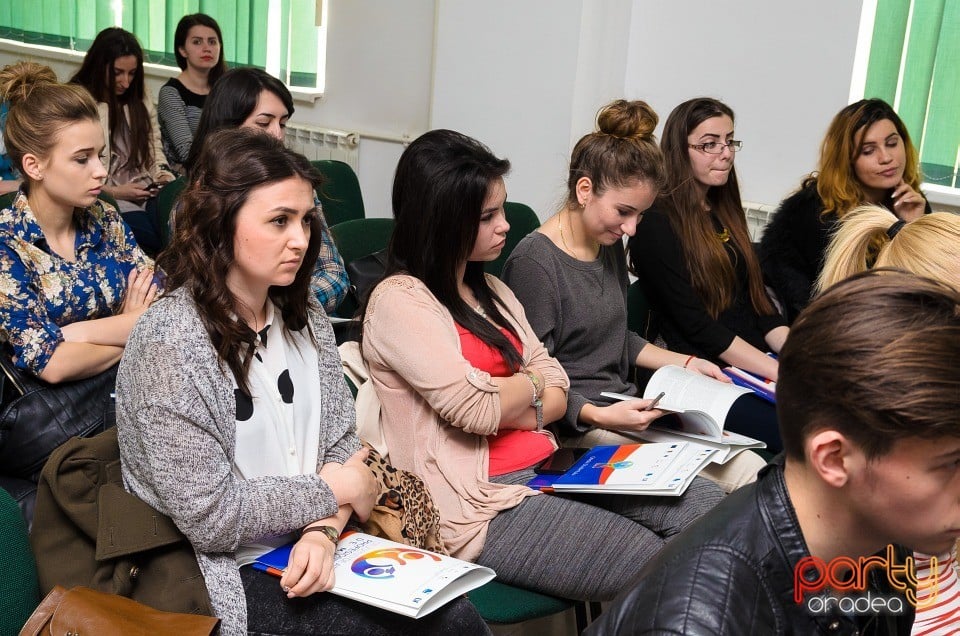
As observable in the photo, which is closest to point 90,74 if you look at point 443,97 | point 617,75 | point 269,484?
point 443,97

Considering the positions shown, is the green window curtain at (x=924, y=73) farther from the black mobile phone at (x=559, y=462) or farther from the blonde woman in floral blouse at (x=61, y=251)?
the blonde woman in floral blouse at (x=61, y=251)

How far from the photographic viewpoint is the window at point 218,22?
5637 millimetres

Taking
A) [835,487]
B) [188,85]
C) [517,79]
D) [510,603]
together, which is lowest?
[510,603]

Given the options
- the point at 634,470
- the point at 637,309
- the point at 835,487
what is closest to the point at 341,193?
the point at 637,309

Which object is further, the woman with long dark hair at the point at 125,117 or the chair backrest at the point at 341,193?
the woman with long dark hair at the point at 125,117

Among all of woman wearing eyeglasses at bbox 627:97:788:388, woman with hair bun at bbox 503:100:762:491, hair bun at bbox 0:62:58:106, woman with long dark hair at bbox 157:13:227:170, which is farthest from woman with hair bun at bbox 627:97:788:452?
woman with long dark hair at bbox 157:13:227:170

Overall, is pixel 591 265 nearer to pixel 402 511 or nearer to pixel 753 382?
pixel 753 382

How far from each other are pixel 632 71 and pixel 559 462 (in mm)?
2762

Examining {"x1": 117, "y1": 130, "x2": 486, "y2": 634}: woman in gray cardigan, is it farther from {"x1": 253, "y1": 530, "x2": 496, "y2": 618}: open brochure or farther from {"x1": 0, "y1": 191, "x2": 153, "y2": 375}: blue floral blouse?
{"x1": 0, "y1": 191, "x2": 153, "y2": 375}: blue floral blouse

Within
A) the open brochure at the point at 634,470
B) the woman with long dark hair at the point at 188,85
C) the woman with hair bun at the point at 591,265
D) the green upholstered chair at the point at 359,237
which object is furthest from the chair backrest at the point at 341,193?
the open brochure at the point at 634,470

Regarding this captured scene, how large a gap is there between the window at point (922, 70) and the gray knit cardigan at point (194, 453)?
10.5 ft

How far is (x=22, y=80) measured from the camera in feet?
8.10

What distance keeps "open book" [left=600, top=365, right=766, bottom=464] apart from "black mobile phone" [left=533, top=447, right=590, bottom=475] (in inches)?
7.3

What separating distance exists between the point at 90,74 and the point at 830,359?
169 inches
